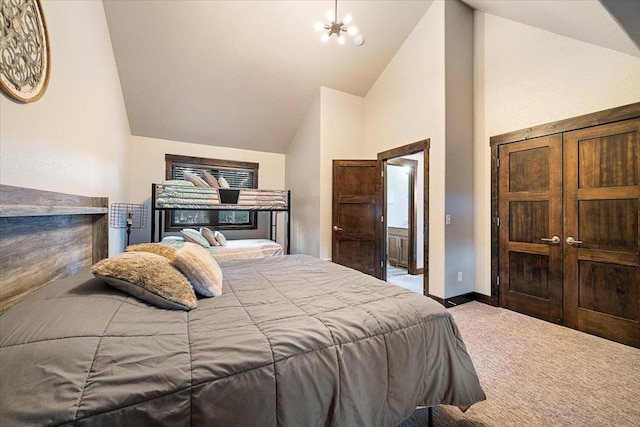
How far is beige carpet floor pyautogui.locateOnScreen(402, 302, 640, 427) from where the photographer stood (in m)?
1.55

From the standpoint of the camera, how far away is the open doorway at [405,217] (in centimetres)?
406

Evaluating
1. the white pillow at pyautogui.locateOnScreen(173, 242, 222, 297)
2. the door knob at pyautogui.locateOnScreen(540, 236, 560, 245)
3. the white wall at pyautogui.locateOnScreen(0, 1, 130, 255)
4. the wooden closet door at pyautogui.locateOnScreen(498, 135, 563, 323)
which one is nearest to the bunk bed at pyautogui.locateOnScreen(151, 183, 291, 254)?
the white wall at pyautogui.locateOnScreen(0, 1, 130, 255)

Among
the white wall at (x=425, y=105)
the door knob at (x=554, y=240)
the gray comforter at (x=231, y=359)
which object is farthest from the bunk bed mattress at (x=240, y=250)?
the door knob at (x=554, y=240)

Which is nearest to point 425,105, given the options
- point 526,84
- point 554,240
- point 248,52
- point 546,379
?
point 526,84

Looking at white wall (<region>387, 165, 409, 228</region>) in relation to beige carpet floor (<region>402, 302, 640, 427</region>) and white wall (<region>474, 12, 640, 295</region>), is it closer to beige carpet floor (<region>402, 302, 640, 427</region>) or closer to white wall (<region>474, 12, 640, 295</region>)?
white wall (<region>474, 12, 640, 295</region>)

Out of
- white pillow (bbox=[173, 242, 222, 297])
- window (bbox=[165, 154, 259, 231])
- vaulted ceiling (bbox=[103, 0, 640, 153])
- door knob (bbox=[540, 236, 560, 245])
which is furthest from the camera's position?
window (bbox=[165, 154, 259, 231])

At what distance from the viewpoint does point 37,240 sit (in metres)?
1.35

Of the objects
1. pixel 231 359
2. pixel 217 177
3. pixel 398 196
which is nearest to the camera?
pixel 231 359

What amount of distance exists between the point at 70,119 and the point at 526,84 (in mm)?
4465

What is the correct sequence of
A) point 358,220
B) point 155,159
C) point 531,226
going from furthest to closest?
point 155,159
point 358,220
point 531,226

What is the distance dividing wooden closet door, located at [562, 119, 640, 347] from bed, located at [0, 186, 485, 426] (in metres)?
2.14

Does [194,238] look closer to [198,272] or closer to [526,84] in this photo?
[198,272]

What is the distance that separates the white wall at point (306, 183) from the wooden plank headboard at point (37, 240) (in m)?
3.08

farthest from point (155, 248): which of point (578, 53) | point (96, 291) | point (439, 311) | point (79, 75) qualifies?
point (578, 53)
